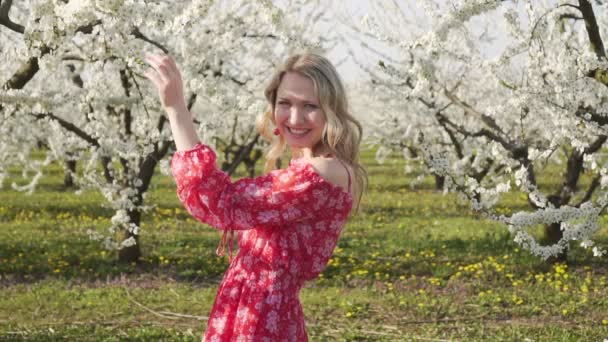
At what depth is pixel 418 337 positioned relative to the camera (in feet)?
19.6

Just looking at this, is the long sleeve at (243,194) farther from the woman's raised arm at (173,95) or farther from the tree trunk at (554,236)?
the tree trunk at (554,236)

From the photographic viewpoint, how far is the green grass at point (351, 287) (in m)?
6.18

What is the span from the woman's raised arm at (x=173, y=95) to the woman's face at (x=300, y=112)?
32 centimetres

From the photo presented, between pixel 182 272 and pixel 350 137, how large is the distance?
249 inches

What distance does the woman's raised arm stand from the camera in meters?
2.15

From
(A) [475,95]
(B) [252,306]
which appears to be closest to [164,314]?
(B) [252,306]

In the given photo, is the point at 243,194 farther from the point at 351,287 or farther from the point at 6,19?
the point at 351,287

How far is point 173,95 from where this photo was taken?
85.3 inches

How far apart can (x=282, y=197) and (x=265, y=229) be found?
6.6 inches

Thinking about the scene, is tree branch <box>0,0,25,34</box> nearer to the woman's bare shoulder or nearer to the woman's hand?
the woman's hand

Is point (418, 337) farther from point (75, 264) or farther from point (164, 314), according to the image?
point (75, 264)

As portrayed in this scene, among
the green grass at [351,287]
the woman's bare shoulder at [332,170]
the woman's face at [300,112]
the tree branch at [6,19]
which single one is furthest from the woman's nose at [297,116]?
the tree branch at [6,19]

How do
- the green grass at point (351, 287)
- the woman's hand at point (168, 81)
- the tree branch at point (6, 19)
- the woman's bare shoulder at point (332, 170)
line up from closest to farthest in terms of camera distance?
the woman's hand at point (168, 81) → the woman's bare shoulder at point (332, 170) → the tree branch at point (6, 19) → the green grass at point (351, 287)

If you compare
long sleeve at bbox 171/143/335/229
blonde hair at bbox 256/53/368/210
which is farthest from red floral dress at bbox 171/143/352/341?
blonde hair at bbox 256/53/368/210
